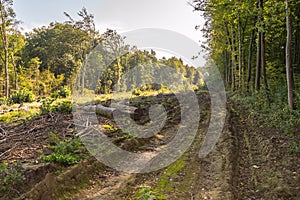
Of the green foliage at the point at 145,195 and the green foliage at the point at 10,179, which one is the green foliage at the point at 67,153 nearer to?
the green foliage at the point at 10,179

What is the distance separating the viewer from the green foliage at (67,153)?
6.10 metres

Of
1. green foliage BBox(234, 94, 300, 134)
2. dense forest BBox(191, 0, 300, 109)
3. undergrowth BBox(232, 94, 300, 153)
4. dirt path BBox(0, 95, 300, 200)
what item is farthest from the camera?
dense forest BBox(191, 0, 300, 109)

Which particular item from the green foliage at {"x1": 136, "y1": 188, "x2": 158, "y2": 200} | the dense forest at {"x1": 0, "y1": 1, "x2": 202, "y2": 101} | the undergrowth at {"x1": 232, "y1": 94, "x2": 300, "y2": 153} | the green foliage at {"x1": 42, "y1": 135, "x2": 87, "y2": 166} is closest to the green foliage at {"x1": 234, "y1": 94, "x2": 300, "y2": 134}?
the undergrowth at {"x1": 232, "y1": 94, "x2": 300, "y2": 153}

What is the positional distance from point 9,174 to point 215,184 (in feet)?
13.3

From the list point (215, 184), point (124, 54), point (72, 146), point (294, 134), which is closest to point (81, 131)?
point (72, 146)

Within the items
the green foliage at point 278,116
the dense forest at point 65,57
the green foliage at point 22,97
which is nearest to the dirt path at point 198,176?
the green foliage at point 278,116

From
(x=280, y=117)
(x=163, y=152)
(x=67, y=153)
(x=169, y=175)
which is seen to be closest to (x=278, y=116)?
(x=280, y=117)

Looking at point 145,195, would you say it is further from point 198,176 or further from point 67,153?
point 67,153

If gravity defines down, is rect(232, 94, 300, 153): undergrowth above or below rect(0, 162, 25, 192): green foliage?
above

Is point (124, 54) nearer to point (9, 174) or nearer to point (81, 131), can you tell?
point (81, 131)

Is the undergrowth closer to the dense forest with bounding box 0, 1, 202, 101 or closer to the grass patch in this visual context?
the grass patch

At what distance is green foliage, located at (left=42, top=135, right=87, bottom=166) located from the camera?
6.10 metres

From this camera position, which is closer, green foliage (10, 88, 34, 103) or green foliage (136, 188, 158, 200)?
green foliage (136, 188, 158, 200)

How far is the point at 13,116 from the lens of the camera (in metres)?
13.7
